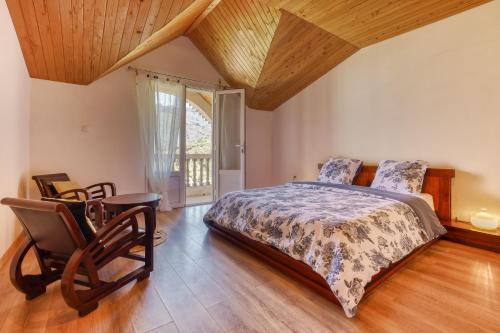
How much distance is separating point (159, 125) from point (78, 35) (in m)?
1.69

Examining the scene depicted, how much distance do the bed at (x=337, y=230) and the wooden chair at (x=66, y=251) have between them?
1101mm

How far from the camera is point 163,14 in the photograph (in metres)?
2.56

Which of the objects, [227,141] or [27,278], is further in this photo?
[227,141]

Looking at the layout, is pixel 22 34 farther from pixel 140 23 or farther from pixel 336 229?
pixel 336 229

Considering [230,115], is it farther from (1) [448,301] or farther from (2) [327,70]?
(1) [448,301]

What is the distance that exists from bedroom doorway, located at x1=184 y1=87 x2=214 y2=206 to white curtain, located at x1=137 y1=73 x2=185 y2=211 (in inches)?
54.2

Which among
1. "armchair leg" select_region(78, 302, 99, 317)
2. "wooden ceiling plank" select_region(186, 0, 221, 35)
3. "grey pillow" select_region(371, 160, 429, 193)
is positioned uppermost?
"wooden ceiling plank" select_region(186, 0, 221, 35)

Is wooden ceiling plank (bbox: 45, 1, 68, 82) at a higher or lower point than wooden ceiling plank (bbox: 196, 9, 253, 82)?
lower

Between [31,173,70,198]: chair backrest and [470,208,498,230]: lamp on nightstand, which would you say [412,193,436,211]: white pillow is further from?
[31,173,70,198]: chair backrest

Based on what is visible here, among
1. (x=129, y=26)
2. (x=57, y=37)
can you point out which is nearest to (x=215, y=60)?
(x=129, y=26)

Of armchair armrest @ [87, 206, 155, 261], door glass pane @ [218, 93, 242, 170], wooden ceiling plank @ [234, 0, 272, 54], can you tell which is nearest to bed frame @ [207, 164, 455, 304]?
armchair armrest @ [87, 206, 155, 261]

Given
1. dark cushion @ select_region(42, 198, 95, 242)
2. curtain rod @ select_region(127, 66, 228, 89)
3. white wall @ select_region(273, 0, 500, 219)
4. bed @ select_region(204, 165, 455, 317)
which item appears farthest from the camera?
curtain rod @ select_region(127, 66, 228, 89)

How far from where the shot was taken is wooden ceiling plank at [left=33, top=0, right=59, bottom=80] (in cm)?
205

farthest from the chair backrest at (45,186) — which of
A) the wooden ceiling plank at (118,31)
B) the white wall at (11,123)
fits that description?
the wooden ceiling plank at (118,31)
